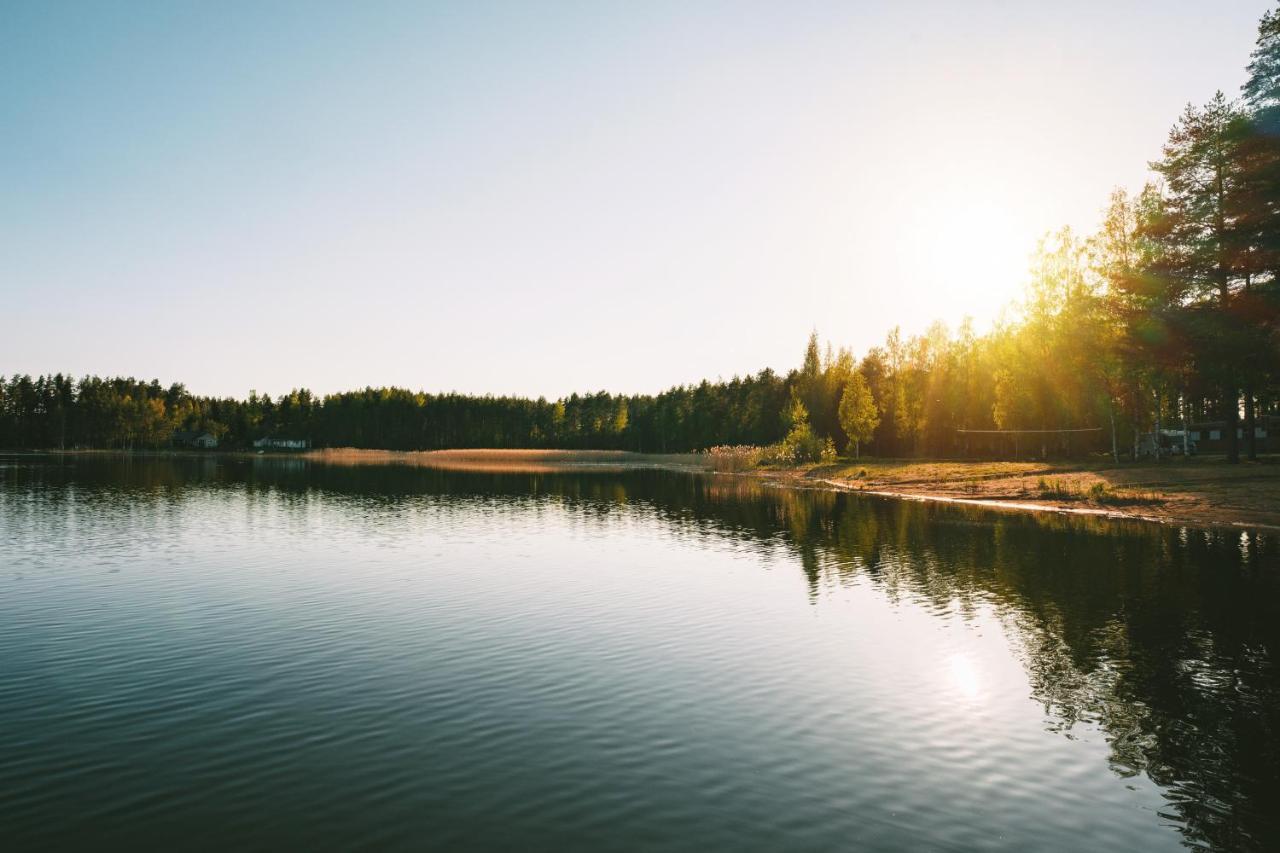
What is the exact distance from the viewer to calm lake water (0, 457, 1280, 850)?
12.4m

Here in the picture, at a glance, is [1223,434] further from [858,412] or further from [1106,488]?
[1106,488]

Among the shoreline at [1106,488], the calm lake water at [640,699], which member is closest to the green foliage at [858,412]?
the shoreline at [1106,488]

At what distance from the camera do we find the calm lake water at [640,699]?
1243cm

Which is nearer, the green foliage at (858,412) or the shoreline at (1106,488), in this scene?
the shoreline at (1106,488)

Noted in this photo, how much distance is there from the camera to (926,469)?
92.9 meters

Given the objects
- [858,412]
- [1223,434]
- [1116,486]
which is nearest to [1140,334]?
[1116,486]

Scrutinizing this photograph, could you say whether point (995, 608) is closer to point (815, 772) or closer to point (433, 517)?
point (815, 772)

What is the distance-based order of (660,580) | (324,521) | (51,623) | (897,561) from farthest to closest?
(324,521) < (897,561) < (660,580) < (51,623)

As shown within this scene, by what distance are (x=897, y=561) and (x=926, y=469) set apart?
57.6 metres

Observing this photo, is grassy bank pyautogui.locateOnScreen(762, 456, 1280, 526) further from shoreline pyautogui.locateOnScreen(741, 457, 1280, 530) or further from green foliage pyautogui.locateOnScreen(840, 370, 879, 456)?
green foliage pyautogui.locateOnScreen(840, 370, 879, 456)

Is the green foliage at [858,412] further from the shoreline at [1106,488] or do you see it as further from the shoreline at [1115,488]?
the shoreline at [1115,488]

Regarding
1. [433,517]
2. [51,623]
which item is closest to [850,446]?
[433,517]

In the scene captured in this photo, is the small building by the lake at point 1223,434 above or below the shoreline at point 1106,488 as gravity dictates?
above

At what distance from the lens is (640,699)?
18578 millimetres
